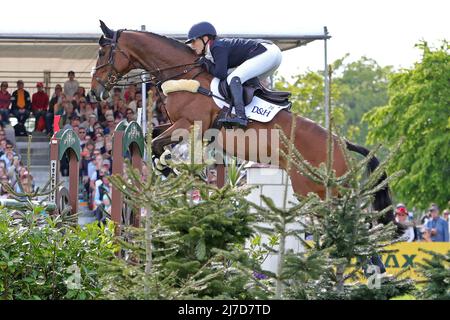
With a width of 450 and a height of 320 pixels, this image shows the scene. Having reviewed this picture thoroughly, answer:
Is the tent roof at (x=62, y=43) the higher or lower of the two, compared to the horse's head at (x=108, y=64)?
higher

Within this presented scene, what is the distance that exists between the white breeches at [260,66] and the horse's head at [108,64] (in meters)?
1.21

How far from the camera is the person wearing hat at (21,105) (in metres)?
20.0

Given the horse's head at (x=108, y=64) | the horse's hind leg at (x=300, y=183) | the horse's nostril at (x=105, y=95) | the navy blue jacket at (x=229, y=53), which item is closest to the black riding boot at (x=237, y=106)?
the navy blue jacket at (x=229, y=53)

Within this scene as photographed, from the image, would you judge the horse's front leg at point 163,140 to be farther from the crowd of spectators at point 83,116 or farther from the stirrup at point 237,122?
the crowd of spectators at point 83,116

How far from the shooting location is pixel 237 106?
35.5ft

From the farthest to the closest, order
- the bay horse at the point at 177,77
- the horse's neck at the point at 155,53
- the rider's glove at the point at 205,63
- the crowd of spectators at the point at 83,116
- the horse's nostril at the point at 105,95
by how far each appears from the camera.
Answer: the crowd of spectators at the point at 83,116, the horse's nostril at the point at 105,95, the horse's neck at the point at 155,53, the rider's glove at the point at 205,63, the bay horse at the point at 177,77

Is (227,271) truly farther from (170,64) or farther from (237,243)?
(170,64)

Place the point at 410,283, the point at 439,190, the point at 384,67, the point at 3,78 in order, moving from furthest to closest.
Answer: the point at 384,67 < the point at 439,190 < the point at 3,78 < the point at 410,283

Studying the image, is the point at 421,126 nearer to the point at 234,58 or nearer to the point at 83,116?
the point at 83,116

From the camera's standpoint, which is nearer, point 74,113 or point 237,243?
point 237,243

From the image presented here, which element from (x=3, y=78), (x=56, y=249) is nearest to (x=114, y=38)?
(x=56, y=249)

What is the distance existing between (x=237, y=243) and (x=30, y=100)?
14700mm

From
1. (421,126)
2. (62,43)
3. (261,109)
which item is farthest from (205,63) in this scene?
(421,126)

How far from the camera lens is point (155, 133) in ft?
37.8
